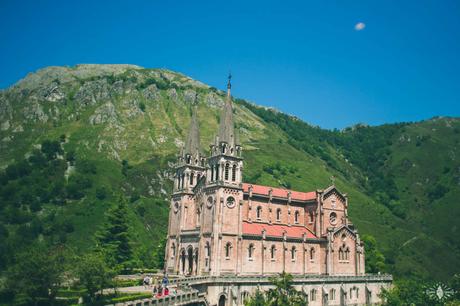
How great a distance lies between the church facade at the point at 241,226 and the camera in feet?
223

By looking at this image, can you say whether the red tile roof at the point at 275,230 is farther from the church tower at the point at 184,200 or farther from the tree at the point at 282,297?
the tree at the point at 282,297

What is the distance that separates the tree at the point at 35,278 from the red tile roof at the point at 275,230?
3073 centimetres

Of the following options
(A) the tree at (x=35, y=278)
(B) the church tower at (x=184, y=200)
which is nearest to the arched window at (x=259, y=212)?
(B) the church tower at (x=184, y=200)

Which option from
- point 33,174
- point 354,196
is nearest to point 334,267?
point 354,196

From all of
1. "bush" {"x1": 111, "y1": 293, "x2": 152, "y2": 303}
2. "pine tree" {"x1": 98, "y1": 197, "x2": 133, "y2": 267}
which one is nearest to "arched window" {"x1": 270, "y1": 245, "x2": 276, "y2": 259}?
"bush" {"x1": 111, "y1": 293, "x2": 152, "y2": 303}

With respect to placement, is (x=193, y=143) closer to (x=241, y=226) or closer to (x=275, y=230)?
(x=241, y=226)

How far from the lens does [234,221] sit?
68.9m

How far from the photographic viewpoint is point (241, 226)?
68.9 m

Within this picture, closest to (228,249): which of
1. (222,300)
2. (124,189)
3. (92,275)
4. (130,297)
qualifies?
(222,300)

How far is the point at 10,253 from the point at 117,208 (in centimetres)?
2681

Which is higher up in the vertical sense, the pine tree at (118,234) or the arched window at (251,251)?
the pine tree at (118,234)

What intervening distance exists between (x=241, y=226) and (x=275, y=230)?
9.26 metres

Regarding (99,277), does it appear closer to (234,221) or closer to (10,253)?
(234,221)

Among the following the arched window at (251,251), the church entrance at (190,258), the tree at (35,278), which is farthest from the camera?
the church entrance at (190,258)
